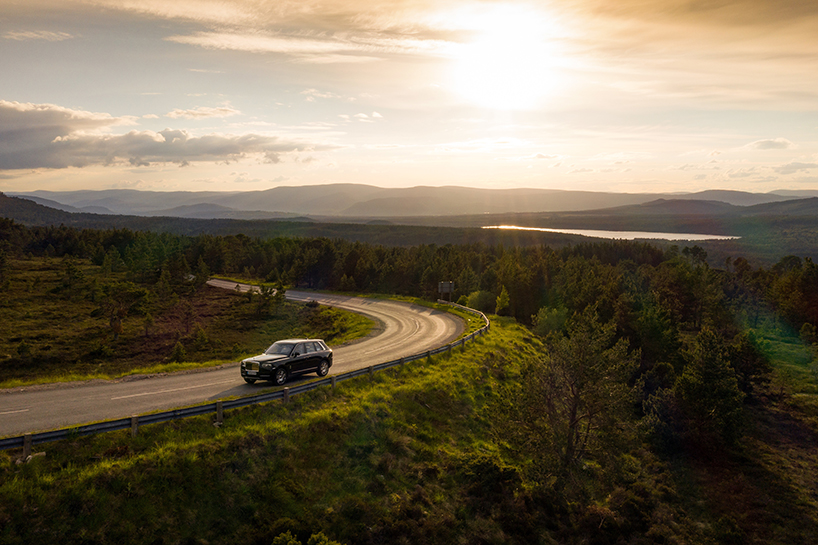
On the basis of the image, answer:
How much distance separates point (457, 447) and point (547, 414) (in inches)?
244

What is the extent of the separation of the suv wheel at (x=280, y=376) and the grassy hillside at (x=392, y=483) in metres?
2.20

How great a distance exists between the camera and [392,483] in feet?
75.4

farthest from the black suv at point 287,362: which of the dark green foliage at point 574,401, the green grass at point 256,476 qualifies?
the dark green foliage at point 574,401

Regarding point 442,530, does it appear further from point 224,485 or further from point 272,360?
point 272,360

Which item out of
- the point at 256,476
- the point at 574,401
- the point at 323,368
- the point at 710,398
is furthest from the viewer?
the point at 710,398

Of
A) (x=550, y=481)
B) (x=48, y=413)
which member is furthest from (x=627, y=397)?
(x=48, y=413)

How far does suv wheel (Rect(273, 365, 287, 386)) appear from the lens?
26.2m

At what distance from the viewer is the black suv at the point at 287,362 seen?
25984mm

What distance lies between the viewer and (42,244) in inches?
5851

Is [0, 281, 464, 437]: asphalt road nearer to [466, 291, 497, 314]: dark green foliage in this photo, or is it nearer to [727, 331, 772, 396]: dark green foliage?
[466, 291, 497, 314]: dark green foliage

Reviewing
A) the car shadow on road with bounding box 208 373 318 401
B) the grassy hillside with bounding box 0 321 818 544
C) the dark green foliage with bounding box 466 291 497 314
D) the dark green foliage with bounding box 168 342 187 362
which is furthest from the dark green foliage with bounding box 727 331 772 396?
the dark green foliage with bounding box 168 342 187 362

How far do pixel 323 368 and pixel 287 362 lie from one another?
3.15 meters

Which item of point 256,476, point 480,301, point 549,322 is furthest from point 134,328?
point 549,322

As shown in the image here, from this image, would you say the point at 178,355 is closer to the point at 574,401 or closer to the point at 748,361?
the point at 574,401
